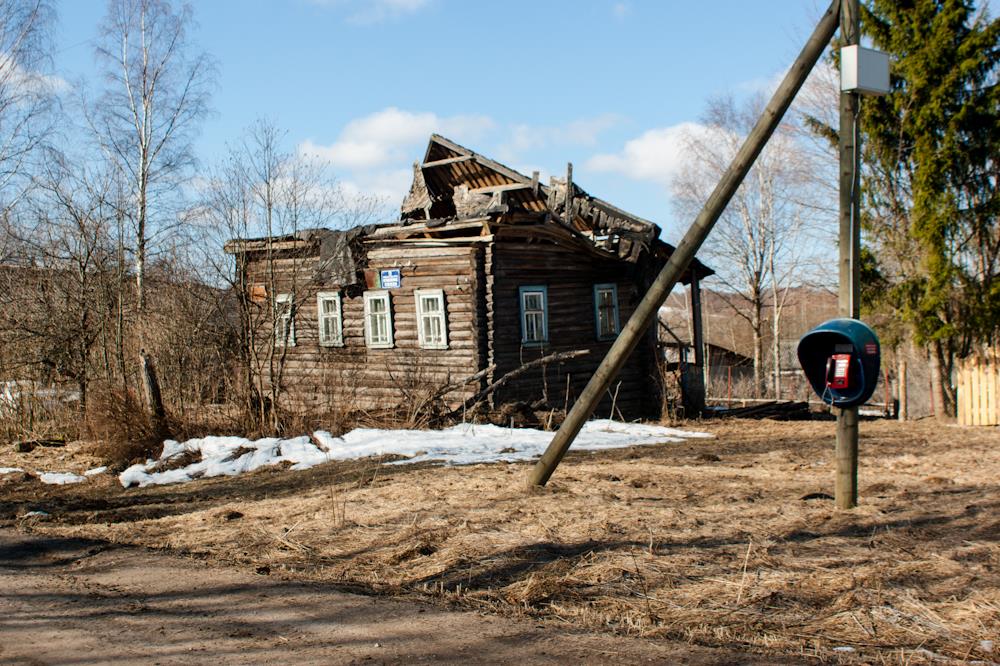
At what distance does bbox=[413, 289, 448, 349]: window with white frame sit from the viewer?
2002 cm

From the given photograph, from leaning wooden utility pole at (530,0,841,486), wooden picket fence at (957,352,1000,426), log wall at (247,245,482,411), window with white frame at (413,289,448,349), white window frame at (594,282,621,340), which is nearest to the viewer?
leaning wooden utility pole at (530,0,841,486)

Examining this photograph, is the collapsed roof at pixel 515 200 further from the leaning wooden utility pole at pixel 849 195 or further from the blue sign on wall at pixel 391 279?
the leaning wooden utility pole at pixel 849 195

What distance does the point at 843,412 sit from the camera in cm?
777

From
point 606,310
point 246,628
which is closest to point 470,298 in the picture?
point 606,310

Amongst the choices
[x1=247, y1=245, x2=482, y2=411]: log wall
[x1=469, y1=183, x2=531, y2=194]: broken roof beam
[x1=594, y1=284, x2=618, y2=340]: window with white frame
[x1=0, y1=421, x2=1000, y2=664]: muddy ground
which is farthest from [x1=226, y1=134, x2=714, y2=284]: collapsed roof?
[x1=0, y1=421, x2=1000, y2=664]: muddy ground

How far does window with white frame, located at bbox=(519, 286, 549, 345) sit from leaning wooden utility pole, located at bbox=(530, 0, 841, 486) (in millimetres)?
11397

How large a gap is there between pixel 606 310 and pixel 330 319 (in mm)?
6791

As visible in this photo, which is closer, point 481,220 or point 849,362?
point 849,362

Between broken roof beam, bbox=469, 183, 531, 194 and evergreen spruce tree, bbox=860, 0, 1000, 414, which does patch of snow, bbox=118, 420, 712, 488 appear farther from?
broken roof beam, bbox=469, 183, 531, 194

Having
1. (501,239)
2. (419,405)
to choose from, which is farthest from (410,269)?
(419,405)

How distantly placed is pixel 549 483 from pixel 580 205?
15.0 m

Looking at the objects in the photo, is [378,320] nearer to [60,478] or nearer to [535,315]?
[535,315]

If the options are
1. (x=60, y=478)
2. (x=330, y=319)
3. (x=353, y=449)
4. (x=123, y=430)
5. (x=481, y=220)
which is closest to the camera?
(x=60, y=478)

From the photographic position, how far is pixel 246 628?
551 cm
